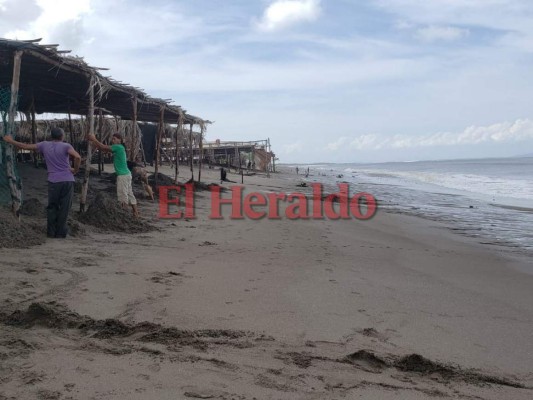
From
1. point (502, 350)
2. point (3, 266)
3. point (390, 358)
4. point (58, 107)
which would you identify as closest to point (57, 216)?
point (3, 266)

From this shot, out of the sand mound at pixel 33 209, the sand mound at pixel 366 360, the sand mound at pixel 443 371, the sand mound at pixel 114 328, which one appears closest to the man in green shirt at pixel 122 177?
the sand mound at pixel 33 209

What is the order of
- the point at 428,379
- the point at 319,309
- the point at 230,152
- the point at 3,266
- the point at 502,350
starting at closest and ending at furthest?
1. the point at 428,379
2. the point at 502,350
3. the point at 319,309
4. the point at 3,266
5. the point at 230,152

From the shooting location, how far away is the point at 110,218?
709 cm

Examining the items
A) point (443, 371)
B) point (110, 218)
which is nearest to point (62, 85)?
point (110, 218)

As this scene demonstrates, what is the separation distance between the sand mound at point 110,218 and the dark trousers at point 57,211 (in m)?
0.94

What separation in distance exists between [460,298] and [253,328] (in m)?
2.53

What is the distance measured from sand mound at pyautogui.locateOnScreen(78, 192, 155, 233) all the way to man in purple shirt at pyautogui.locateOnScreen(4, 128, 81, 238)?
3.12 ft

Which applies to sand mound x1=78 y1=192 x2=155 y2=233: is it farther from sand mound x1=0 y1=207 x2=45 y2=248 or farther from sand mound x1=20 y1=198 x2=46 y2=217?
sand mound x1=0 y1=207 x2=45 y2=248

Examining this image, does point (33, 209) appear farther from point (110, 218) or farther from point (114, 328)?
point (114, 328)

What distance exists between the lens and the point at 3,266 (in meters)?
4.25

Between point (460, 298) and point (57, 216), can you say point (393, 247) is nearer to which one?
point (460, 298)

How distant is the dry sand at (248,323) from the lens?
252 centimetres

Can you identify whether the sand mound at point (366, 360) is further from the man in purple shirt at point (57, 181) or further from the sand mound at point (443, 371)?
the man in purple shirt at point (57, 181)

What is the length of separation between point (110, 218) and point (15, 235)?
190 centimetres
